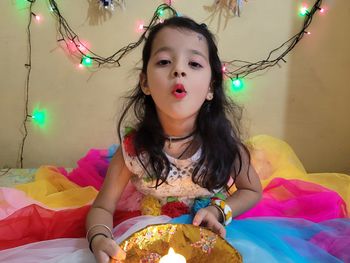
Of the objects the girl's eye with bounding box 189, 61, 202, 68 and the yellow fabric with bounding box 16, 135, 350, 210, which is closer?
the girl's eye with bounding box 189, 61, 202, 68

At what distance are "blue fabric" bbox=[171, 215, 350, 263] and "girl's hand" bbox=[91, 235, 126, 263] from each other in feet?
0.55

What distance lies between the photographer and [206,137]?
936 millimetres

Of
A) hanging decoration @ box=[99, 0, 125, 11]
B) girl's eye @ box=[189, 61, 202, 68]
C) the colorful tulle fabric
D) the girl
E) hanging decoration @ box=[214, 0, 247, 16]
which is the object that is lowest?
the colorful tulle fabric

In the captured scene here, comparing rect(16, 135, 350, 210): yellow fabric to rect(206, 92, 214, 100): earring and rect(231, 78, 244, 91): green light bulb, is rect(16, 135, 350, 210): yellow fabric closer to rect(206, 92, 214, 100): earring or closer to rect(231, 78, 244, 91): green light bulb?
rect(231, 78, 244, 91): green light bulb

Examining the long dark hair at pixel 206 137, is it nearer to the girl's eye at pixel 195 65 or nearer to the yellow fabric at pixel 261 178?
the girl's eye at pixel 195 65

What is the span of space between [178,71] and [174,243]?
365 millimetres

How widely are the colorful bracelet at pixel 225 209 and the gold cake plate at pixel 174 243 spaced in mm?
192

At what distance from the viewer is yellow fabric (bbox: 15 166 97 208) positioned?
106 centimetres

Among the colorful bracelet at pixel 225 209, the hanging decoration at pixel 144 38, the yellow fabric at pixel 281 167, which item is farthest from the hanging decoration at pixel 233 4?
the colorful bracelet at pixel 225 209

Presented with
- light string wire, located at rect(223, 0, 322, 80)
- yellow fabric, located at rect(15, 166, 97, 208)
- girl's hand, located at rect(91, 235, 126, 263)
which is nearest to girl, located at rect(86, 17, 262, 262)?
girl's hand, located at rect(91, 235, 126, 263)

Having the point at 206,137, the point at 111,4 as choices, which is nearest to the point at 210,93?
the point at 206,137

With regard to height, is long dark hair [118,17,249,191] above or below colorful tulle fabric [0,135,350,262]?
above

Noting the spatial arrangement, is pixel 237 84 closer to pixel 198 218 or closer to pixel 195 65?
pixel 195 65

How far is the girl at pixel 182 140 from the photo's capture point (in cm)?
82
